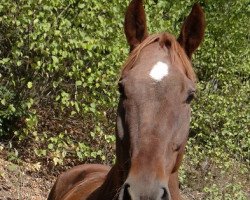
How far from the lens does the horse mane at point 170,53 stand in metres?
3.22

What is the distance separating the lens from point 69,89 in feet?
23.7

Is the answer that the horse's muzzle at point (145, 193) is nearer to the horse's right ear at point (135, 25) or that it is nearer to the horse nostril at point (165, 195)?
the horse nostril at point (165, 195)

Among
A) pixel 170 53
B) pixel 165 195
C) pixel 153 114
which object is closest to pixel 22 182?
pixel 170 53

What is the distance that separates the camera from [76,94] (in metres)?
7.12

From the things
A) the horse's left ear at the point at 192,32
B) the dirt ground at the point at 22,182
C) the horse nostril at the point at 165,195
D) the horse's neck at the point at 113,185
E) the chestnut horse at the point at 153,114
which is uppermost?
the horse's left ear at the point at 192,32

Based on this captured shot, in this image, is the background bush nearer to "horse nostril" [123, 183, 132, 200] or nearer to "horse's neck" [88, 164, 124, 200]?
"horse's neck" [88, 164, 124, 200]

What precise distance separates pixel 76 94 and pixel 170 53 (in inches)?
158

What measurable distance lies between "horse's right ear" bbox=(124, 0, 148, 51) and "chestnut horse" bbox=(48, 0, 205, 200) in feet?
0.05

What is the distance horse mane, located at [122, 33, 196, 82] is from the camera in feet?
10.6

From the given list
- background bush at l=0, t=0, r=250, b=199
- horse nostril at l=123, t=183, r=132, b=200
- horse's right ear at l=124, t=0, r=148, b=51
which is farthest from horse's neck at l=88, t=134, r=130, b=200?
background bush at l=0, t=0, r=250, b=199

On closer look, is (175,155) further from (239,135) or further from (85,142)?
(239,135)

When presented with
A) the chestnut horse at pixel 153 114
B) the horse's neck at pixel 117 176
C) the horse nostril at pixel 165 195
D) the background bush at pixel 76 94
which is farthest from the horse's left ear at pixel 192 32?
the background bush at pixel 76 94

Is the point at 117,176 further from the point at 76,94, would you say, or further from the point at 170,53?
the point at 76,94

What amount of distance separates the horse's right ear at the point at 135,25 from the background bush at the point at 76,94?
9.08 feet
